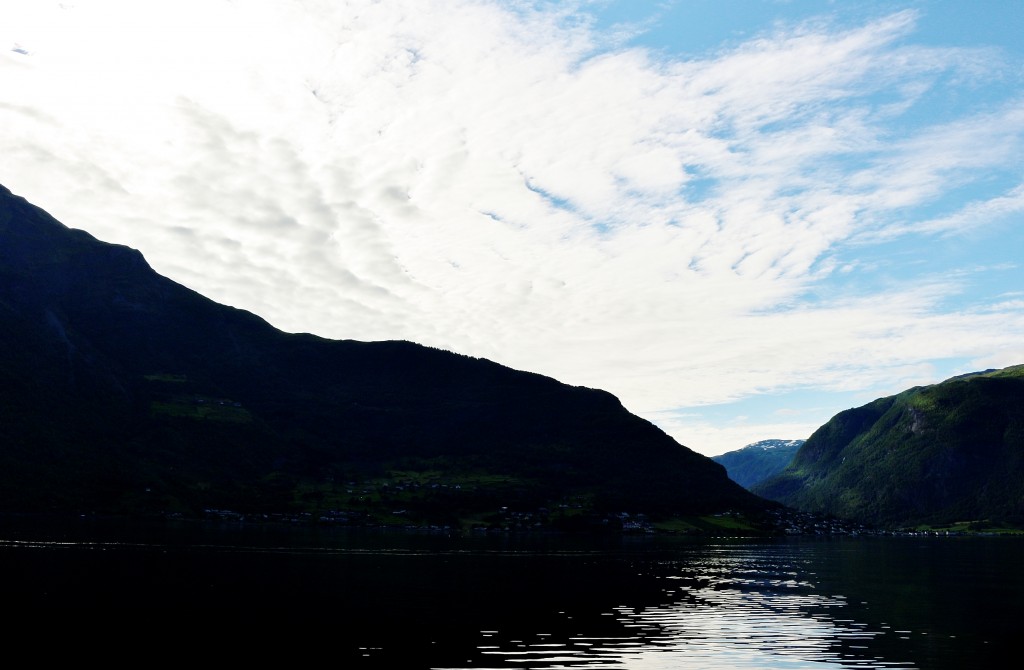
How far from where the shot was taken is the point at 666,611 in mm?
84438

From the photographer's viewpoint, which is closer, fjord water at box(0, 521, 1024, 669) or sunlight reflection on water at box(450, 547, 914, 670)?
sunlight reflection on water at box(450, 547, 914, 670)

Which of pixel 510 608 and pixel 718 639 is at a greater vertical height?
pixel 510 608

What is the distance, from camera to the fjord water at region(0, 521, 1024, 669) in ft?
192

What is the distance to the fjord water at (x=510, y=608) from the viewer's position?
58.4m

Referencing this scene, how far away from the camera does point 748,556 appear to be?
199125 millimetres

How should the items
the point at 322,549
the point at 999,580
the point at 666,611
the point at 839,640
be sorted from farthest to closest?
the point at 322,549, the point at 999,580, the point at 666,611, the point at 839,640

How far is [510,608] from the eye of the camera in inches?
3233

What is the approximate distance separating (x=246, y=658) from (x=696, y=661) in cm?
3027

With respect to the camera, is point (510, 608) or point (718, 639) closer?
point (718, 639)

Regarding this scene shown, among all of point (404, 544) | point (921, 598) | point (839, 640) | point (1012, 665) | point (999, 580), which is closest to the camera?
point (1012, 665)

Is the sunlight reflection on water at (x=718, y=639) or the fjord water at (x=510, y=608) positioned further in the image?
the fjord water at (x=510, y=608)

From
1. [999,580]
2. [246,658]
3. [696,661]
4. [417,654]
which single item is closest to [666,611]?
[696,661]

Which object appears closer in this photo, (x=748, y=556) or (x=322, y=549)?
(x=322, y=549)

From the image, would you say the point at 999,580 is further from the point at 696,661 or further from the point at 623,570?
the point at 696,661
